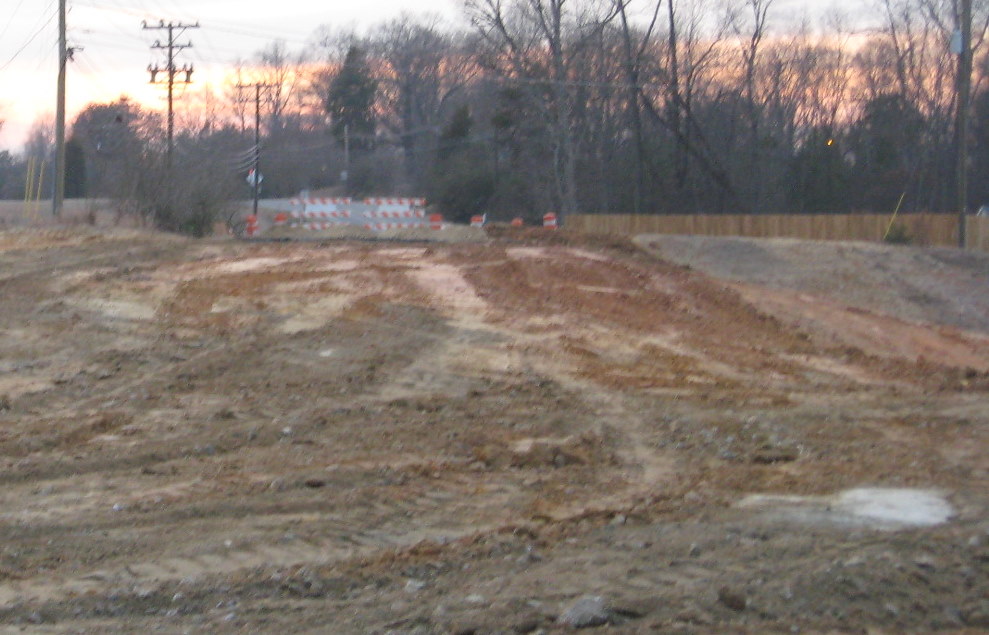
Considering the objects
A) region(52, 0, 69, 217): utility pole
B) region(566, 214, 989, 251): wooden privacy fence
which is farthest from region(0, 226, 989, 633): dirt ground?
region(566, 214, 989, 251): wooden privacy fence

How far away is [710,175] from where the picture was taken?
5566 cm

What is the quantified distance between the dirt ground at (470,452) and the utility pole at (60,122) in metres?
15.7

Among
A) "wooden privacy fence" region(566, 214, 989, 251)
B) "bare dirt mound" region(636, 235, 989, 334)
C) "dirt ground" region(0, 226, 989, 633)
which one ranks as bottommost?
"dirt ground" region(0, 226, 989, 633)

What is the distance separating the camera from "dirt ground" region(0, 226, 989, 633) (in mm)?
6043

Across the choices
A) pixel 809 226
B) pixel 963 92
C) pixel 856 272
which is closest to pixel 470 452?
pixel 856 272

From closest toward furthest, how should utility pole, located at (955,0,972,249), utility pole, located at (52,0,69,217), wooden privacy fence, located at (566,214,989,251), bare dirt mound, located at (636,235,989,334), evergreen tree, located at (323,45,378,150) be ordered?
bare dirt mound, located at (636,235,989,334), utility pole, located at (955,0,972,249), utility pole, located at (52,0,69,217), wooden privacy fence, located at (566,214,989,251), evergreen tree, located at (323,45,378,150)

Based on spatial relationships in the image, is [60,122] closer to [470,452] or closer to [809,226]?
[809,226]

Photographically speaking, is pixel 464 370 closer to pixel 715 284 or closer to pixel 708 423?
pixel 708 423

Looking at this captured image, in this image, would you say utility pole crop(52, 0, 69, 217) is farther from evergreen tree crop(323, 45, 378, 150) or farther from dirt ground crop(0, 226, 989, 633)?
evergreen tree crop(323, 45, 378, 150)

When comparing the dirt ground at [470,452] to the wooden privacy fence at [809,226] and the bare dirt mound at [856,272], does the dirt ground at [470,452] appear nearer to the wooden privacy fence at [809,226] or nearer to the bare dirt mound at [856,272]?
the bare dirt mound at [856,272]

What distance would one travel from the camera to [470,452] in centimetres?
995

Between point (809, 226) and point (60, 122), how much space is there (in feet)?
82.1

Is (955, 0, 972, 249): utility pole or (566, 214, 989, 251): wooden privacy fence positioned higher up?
(955, 0, 972, 249): utility pole

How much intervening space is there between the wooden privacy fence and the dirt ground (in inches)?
672
